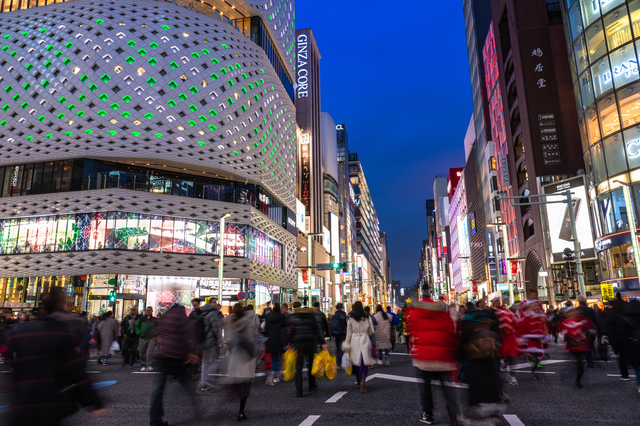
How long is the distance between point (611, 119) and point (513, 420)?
31.4m

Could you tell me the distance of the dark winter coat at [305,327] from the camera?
32.7 ft

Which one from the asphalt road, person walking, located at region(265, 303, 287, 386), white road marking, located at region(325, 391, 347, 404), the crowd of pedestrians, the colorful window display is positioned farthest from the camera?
the colorful window display

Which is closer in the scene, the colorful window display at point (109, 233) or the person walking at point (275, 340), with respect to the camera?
the person walking at point (275, 340)

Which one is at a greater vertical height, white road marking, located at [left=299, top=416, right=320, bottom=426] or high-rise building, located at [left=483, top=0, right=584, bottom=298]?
high-rise building, located at [left=483, top=0, right=584, bottom=298]

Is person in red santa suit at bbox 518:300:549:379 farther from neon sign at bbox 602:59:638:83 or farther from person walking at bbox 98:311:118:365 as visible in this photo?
neon sign at bbox 602:59:638:83

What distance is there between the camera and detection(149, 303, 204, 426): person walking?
6.84 m

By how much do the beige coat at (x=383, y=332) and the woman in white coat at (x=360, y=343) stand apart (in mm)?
4495

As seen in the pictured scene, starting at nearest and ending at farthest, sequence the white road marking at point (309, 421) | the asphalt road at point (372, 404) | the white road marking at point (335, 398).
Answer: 1. the white road marking at point (309, 421)
2. the asphalt road at point (372, 404)
3. the white road marking at point (335, 398)

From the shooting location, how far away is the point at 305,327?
396 inches

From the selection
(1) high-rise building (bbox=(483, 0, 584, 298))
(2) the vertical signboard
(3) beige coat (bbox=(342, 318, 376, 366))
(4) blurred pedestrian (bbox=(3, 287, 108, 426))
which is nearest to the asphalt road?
(3) beige coat (bbox=(342, 318, 376, 366))

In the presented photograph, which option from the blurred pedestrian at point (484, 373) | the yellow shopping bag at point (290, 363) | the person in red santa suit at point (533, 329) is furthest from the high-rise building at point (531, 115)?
the blurred pedestrian at point (484, 373)

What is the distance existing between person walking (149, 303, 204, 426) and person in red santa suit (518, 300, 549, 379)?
8.06 m

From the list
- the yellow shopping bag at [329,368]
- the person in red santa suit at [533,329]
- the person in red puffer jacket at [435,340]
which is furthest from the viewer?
the person in red santa suit at [533,329]

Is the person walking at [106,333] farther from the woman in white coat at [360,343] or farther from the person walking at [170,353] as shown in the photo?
the person walking at [170,353]
